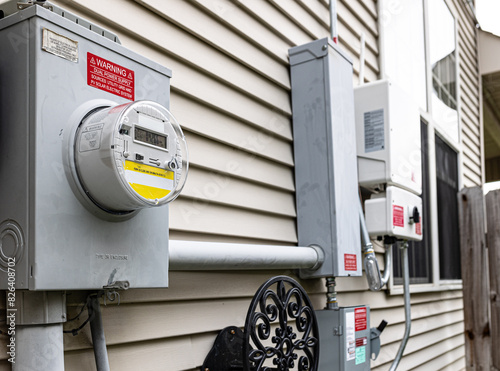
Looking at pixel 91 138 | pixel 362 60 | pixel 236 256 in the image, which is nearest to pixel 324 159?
pixel 236 256

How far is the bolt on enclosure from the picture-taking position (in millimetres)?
2783

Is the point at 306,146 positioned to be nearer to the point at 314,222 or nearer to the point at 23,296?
the point at 314,222

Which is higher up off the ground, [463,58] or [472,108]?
[463,58]

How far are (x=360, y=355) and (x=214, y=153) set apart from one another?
47.2 inches

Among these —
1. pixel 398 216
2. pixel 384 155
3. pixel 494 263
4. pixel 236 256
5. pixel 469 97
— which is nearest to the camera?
pixel 236 256

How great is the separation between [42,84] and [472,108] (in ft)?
20.5

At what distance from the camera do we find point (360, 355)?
2457 mm

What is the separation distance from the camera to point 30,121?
43.0 inches

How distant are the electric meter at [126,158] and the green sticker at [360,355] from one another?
5.07 feet

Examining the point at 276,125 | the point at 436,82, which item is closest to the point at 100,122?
the point at 276,125

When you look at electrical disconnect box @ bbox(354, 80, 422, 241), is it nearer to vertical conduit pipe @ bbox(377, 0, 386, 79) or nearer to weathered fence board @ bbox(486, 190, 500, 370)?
vertical conduit pipe @ bbox(377, 0, 386, 79)

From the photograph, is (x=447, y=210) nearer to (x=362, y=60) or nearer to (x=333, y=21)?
(x=362, y=60)

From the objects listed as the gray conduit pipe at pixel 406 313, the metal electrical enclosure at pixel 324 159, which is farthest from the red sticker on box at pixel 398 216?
the metal electrical enclosure at pixel 324 159

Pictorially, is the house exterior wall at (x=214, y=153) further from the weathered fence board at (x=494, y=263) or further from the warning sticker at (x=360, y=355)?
the weathered fence board at (x=494, y=263)
